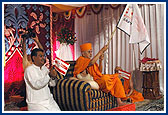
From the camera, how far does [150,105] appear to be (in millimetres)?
4293

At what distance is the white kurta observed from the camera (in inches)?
110

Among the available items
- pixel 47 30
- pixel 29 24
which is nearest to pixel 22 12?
pixel 29 24

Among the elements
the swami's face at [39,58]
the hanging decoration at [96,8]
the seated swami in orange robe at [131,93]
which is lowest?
the seated swami in orange robe at [131,93]

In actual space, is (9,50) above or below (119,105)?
above

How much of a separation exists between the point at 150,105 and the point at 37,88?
2.50 m

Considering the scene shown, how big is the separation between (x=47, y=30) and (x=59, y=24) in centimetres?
167

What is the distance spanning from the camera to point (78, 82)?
334 cm

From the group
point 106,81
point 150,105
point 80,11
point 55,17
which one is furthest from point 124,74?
point 55,17

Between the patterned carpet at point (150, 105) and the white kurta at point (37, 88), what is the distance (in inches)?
76.2

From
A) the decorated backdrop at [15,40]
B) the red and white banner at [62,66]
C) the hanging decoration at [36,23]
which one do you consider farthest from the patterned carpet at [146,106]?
the hanging decoration at [36,23]

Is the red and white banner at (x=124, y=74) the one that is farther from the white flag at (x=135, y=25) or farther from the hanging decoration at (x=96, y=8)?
the hanging decoration at (x=96, y=8)

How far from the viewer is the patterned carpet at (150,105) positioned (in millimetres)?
4016

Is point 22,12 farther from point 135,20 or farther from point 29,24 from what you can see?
point 135,20

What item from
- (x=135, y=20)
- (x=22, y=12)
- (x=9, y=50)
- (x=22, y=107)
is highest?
(x=22, y=12)
